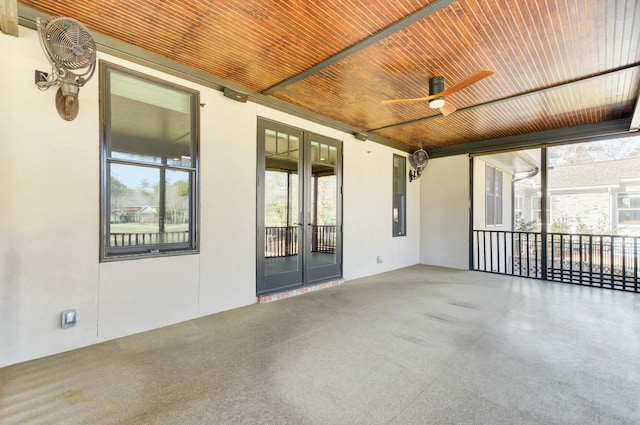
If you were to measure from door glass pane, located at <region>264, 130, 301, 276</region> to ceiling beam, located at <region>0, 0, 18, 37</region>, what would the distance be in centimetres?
274

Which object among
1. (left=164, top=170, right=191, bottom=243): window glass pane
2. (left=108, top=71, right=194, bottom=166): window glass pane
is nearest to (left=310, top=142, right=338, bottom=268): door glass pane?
(left=164, top=170, right=191, bottom=243): window glass pane

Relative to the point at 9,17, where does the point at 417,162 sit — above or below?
below

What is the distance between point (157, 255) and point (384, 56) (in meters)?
3.53

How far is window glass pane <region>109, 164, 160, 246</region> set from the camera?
3.11 m

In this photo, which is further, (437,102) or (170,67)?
(437,102)

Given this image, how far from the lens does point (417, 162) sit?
24.4 ft

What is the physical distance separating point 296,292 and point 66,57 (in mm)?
3993

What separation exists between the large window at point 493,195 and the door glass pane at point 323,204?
534 centimetres

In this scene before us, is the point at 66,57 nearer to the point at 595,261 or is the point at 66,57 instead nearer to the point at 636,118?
the point at 636,118

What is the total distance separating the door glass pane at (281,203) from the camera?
4512mm

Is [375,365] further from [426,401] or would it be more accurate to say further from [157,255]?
[157,255]

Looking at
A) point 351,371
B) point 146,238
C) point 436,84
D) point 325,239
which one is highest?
point 436,84

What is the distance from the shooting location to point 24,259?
2.52m

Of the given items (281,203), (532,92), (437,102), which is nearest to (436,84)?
(437,102)
